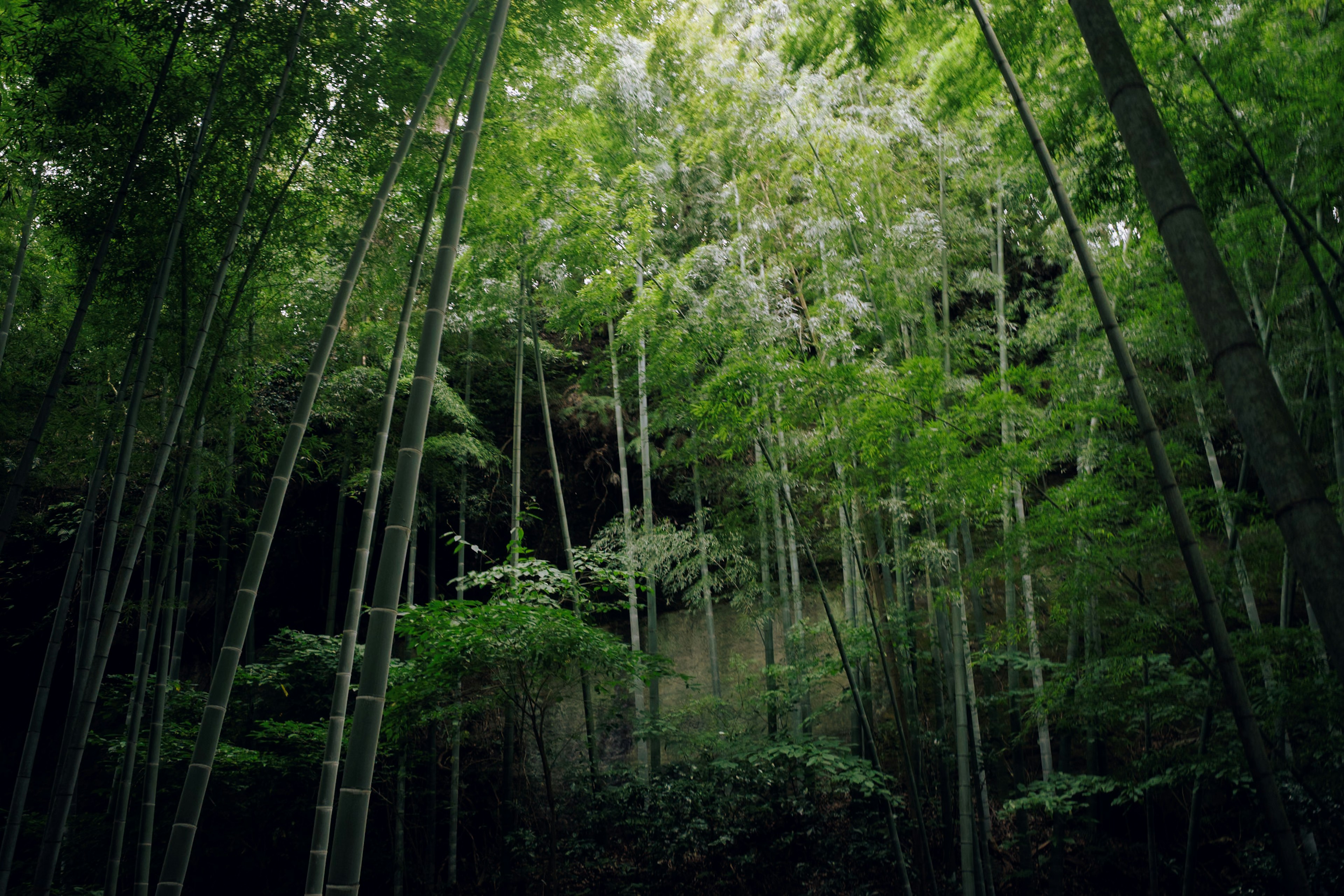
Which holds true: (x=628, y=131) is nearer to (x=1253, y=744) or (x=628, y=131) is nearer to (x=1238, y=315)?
(x=1238, y=315)

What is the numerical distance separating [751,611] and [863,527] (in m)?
2.45

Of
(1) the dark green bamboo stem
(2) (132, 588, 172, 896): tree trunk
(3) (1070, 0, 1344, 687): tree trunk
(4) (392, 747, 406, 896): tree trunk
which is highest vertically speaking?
(1) the dark green bamboo stem

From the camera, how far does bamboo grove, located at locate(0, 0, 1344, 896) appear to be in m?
2.68

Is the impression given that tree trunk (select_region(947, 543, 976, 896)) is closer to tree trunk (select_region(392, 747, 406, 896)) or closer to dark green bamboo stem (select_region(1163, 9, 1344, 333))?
dark green bamboo stem (select_region(1163, 9, 1344, 333))

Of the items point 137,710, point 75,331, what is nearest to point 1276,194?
point 75,331

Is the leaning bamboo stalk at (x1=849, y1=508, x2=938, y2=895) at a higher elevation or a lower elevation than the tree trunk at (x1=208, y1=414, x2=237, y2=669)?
lower

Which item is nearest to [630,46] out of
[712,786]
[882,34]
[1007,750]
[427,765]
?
[882,34]

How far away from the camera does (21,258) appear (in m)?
3.93

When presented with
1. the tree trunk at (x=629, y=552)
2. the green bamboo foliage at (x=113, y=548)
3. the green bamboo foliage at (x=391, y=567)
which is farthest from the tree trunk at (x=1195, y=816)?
the green bamboo foliage at (x=113, y=548)

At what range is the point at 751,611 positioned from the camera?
818 centimetres

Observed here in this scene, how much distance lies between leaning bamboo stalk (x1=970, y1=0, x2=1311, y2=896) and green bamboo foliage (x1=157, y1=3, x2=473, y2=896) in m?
2.05

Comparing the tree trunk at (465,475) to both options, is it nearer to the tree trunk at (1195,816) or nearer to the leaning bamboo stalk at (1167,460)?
the tree trunk at (1195,816)

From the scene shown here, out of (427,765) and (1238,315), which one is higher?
(1238,315)

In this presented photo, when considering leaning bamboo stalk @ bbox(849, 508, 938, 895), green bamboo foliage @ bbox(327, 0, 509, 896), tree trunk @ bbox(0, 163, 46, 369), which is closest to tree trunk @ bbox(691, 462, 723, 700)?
leaning bamboo stalk @ bbox(849, 508, 938, 895)
